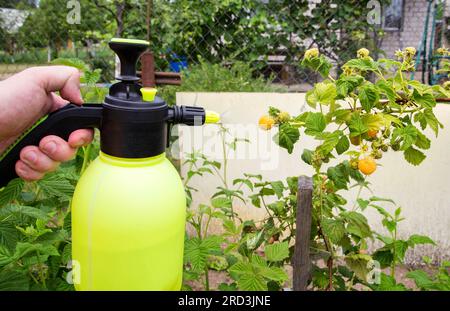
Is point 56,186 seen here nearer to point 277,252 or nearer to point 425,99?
point 277,252

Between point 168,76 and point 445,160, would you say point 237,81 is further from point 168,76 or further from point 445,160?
point 445,160

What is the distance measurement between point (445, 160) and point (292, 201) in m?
1.34

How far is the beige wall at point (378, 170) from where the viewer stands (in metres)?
2.19

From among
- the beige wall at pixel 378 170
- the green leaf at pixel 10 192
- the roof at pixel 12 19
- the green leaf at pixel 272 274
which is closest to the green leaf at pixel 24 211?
the green leaf at pixel 10 192

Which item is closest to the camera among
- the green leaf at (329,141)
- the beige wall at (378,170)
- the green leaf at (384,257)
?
the green leaf at (329,141)

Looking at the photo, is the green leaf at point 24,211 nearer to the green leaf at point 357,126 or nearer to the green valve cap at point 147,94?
the green valve cap at point 147,94

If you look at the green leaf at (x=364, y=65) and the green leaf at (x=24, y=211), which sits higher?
the green leaf at (x=364, y=65)

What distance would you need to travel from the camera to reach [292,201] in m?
1.15

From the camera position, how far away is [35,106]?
68 centimetres

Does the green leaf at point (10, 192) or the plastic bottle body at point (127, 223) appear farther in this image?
the green leaf at point (10, 192)

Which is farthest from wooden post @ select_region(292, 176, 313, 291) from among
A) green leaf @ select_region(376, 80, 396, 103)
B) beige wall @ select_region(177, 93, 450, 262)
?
beige wall @ select_region(177, 93, 450, 262)

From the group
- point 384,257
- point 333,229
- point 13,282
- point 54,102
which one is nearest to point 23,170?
point 54,102

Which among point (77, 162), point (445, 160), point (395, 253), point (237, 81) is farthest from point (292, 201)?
point (237, 81)

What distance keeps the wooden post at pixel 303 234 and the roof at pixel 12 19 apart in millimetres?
3111
